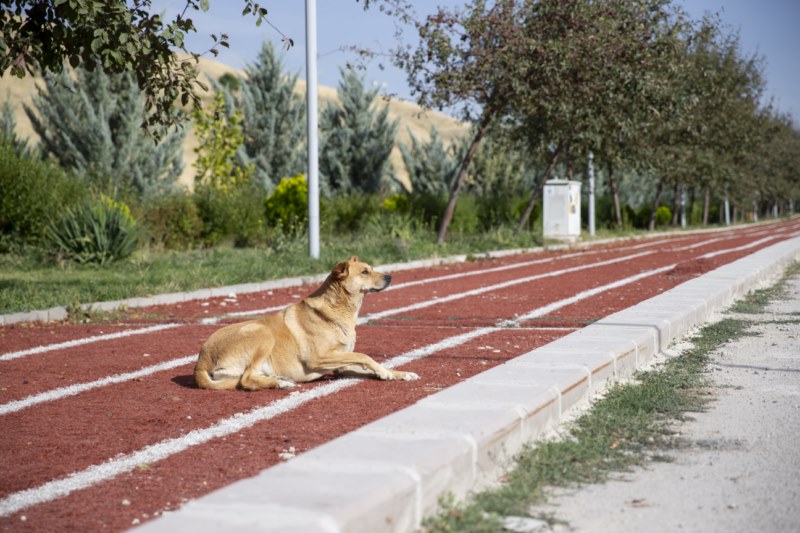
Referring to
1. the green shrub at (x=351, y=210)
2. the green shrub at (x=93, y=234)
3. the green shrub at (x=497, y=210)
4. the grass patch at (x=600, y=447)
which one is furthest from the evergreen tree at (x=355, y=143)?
the grass patch at (x=600, y=447)

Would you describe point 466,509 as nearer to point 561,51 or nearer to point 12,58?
point 12,58

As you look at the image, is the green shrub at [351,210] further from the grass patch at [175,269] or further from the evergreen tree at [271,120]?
the evergreen tree at [271,120]

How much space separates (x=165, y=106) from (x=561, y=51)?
50.9 feet

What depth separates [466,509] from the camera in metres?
4.36

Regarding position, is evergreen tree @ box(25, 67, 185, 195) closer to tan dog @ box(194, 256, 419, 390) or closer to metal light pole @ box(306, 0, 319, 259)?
metal light pole @ box(306, 0, 319, 259)

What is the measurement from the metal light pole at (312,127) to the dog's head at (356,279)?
12513mm

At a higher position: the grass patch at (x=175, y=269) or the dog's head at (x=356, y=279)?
the dog's head at (x=356, y=279)

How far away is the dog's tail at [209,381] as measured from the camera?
24.3ft

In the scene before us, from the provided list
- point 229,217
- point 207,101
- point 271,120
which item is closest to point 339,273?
point 229,217

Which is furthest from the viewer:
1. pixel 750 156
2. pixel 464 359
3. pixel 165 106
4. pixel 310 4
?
pixel 750 156

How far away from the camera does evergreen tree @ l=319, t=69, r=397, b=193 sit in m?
38.5

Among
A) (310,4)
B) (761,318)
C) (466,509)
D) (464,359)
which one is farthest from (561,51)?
(466,509)

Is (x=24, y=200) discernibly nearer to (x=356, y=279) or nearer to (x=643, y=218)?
(x=356, y=279)

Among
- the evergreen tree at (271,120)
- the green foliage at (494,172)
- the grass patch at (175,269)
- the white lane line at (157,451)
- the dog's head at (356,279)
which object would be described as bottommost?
the white lane line at (157,451)
